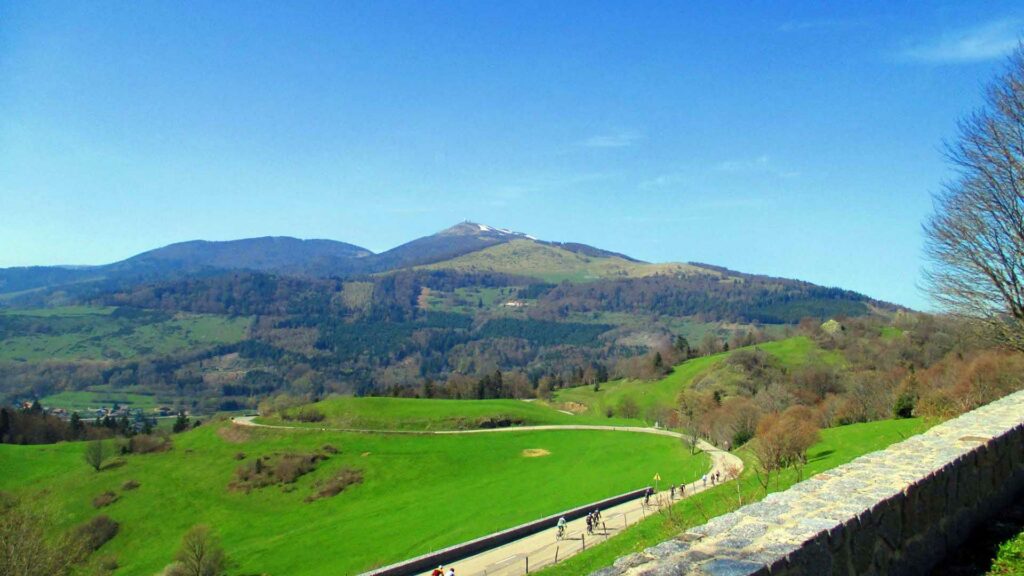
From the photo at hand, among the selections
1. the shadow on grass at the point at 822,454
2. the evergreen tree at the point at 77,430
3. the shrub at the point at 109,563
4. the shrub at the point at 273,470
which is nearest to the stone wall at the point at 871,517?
the shadow on grass at the point at 822,454

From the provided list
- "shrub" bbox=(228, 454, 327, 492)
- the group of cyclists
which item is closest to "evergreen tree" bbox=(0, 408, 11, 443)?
"shrub" bbox=(228, 454, 327, 492)

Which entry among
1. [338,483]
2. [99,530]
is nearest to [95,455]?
[99,530]

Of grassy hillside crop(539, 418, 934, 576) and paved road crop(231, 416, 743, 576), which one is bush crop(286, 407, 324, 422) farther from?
grassy hillside crop(539, 418, 934, 576)

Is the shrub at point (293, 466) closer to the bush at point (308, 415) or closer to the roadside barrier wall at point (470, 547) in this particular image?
the bush at point (308, 415)

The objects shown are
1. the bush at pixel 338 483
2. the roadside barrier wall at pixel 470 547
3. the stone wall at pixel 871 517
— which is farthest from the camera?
the bush at pixel 338 483

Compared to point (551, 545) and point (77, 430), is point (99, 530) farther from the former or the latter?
point (77, 430)

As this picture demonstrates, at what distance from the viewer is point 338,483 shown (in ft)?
267

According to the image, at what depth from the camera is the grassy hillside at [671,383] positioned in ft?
440

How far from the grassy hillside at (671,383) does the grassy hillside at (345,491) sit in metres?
44.3

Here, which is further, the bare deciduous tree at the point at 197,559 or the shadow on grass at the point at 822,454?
the bare deciduous tree at the point at 197,559

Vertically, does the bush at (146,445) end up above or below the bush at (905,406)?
below

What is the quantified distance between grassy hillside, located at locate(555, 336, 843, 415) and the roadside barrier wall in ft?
246

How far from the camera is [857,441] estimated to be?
39.3m

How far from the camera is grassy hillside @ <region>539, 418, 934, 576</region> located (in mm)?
17250
